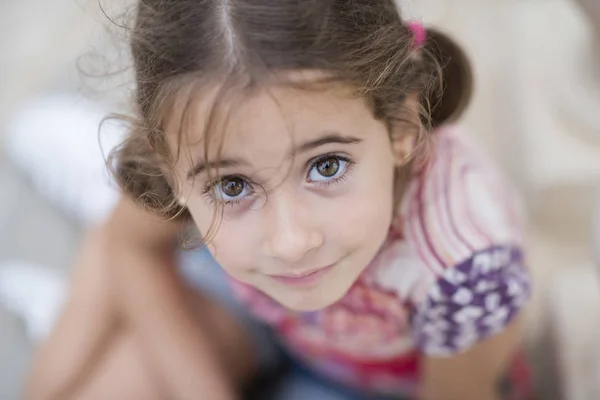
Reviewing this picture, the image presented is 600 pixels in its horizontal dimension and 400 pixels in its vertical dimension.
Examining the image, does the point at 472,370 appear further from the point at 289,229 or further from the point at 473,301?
the point at 289,229

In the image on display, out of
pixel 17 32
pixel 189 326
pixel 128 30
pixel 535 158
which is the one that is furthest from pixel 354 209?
pixel 17 32

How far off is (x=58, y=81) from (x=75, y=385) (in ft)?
1.76

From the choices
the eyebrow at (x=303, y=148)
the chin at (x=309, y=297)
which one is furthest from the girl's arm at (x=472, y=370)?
the eyebrow at (x=303, y=148)

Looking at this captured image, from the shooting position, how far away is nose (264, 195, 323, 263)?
516 millimetres

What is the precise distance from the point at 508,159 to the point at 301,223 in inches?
24.1

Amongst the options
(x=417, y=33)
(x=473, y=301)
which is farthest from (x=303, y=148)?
(x=473, y=301)

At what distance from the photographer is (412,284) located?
0.66 metres

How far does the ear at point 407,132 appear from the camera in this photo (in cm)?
56

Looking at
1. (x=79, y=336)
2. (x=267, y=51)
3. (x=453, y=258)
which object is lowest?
(x=79, y=336)

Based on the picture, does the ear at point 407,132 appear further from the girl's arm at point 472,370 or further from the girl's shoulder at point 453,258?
the girl's arm at point 472,370

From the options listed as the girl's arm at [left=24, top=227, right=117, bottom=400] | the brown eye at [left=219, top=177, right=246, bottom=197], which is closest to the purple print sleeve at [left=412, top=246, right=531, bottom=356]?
the brown eye at [left=219, top=177, right=246, bottom=197]

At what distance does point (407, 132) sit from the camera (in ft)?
1.88

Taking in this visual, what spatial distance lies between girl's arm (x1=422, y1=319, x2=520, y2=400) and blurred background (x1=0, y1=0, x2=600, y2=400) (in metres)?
0.09

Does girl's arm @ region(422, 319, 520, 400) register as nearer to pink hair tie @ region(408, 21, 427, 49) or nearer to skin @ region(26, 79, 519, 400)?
skin @ region(26, 79, 519, 400)
